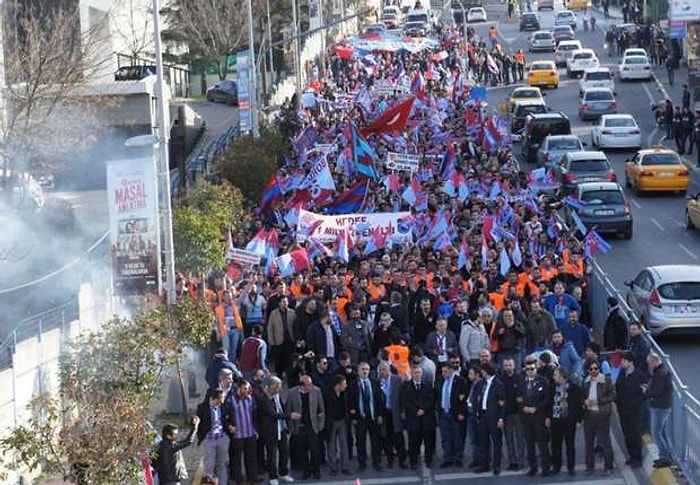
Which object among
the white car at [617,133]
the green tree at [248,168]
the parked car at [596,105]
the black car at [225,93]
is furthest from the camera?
the black car at [225,93]

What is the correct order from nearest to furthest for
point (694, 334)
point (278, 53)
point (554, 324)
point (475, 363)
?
point (475, 363)
point (554, 324)
point (694, 334)
point (278, 53)

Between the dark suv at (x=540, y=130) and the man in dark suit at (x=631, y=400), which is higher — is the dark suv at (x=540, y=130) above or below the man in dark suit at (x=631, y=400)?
below

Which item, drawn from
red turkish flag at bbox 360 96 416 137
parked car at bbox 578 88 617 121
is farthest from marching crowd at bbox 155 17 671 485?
parked car at bbox 578 88 617 121

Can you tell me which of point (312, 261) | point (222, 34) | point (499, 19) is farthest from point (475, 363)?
point (499, 19)

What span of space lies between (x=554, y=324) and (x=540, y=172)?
14.9 metres

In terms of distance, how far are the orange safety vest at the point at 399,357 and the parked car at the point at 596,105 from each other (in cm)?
3568

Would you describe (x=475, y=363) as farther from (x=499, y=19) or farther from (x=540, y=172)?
(x=499, y=19)

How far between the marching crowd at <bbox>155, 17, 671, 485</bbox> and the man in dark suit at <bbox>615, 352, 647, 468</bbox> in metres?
0.02

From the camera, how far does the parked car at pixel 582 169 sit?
39375 millimetres

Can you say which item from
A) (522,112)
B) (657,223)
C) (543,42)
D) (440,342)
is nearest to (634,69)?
(543,42)

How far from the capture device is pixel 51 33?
51188 mm

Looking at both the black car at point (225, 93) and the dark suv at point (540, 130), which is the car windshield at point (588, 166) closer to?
the dark suv at point (540, 130)

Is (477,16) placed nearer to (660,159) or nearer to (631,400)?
(660,159)

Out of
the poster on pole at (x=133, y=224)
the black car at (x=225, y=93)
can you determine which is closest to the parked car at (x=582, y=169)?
the poster on pole at (x=133, y=224)
